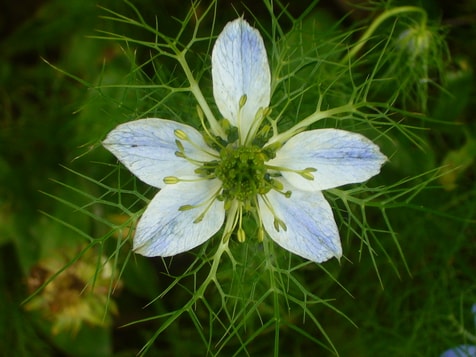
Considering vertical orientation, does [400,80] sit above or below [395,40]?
below

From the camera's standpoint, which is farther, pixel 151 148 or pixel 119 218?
pixel 119 218

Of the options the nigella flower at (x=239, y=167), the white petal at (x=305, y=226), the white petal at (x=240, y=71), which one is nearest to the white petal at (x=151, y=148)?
the nigella flower at (x=239, y=167)

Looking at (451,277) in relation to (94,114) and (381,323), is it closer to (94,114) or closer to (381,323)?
(381,323)

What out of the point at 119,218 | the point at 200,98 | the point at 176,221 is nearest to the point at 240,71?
the point at 200,98

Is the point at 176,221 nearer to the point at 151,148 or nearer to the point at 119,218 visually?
the point at 151,148

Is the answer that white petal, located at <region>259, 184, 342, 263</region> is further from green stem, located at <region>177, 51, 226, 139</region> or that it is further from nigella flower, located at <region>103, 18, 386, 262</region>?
green stem, located at <region>177, 51, 226, 139</region>

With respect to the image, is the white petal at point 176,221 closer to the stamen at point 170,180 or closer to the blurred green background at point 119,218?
the stamen at point 170,180

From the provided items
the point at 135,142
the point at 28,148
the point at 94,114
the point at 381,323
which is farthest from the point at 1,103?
the point at 381,323
